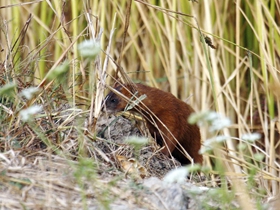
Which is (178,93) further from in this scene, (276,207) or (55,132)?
(276,207)

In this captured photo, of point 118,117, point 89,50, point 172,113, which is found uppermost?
point 89,50

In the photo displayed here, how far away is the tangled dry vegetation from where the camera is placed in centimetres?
218

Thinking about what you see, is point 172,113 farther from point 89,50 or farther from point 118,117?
point 89,50

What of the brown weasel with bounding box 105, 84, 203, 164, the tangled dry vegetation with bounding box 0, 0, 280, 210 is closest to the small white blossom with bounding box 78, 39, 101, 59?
the tangled dry vegetation with bounding box 0, 0, 280, 210

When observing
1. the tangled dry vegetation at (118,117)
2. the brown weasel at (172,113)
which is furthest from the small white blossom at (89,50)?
the brown weasel at (172,113)

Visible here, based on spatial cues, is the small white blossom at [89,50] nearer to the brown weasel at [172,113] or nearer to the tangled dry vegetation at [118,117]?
the tangled dry vegetation at [118,117]

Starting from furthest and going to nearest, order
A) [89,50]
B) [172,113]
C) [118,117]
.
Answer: [172,113] → [118,117] → [89,50]

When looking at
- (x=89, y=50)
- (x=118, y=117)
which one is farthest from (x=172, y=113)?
(x=89, y=50)

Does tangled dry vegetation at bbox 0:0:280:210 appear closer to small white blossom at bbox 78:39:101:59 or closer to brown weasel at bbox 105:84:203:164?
small white blossom at bbox 78:39:101:59

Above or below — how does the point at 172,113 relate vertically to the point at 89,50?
below

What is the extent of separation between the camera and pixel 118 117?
3.04 metres

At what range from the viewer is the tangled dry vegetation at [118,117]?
85.9 inches

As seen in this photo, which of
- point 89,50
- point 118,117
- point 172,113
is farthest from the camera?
point 172,113

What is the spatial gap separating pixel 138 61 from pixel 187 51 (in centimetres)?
51
